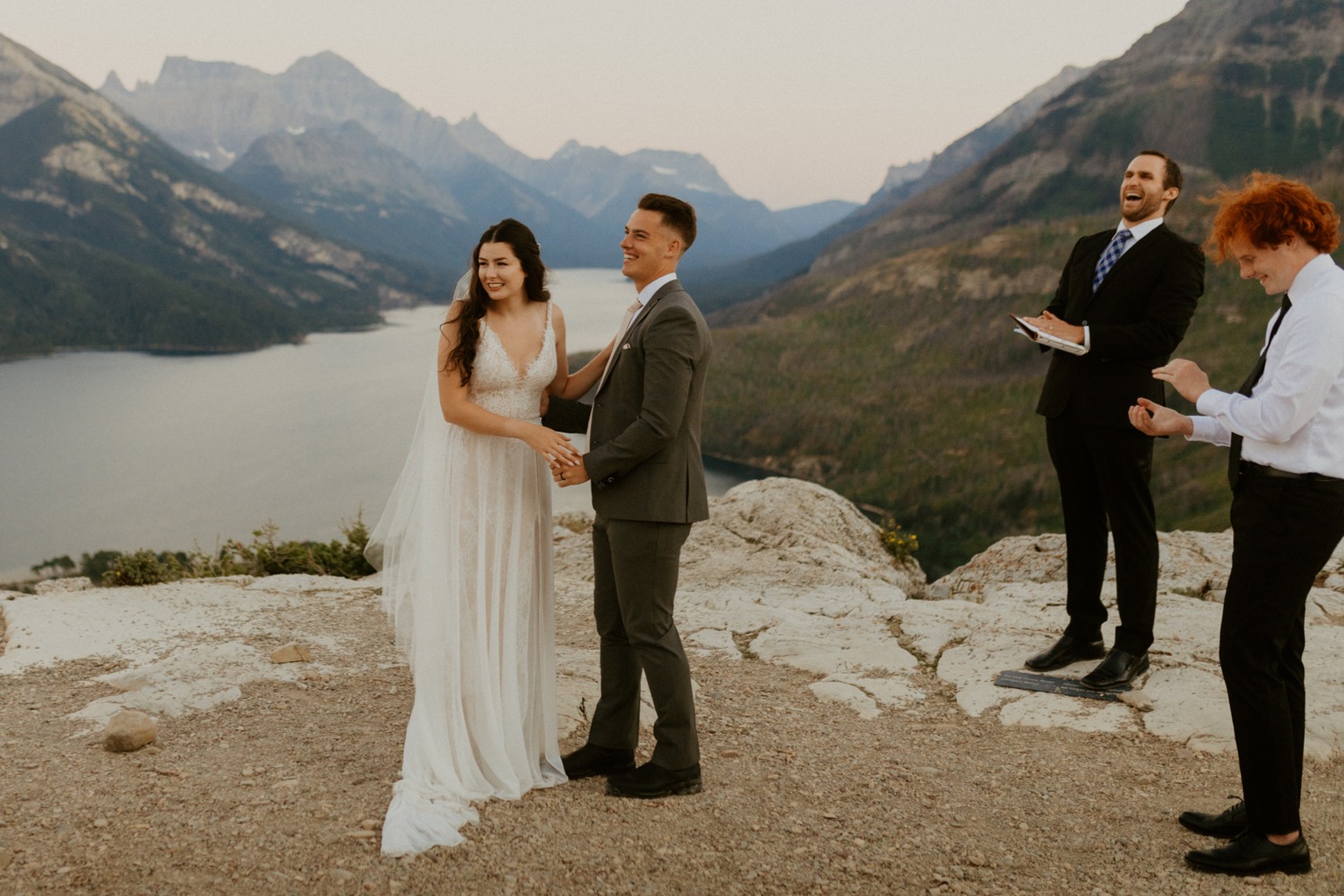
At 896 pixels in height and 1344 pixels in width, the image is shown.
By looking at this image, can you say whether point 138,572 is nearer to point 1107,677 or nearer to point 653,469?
point 653,469

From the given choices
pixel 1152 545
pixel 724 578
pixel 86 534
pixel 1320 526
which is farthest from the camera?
pixel 86 534

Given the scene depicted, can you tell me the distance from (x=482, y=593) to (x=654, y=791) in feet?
3.81

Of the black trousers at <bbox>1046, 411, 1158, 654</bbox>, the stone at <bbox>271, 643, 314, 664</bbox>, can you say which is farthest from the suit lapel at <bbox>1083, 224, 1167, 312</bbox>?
the stone at <bbox>271, 643, 314, 664</bbox>

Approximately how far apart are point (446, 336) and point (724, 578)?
5.50m

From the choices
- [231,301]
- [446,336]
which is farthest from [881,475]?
[231,301]

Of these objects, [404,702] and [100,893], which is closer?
[100,893]

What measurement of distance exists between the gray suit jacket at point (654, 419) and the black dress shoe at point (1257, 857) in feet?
7.83

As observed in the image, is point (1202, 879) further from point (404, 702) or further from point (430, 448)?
point (404, 702)

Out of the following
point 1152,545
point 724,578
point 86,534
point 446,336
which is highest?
point 446,336

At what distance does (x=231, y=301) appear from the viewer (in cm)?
16688

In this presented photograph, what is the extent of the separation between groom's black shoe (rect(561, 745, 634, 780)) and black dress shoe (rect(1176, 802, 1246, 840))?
96.3 inches

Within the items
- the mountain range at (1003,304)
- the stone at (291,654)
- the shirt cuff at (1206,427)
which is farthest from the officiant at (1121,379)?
the mountain range at (1003,304)

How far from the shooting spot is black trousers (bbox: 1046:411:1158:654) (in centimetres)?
524

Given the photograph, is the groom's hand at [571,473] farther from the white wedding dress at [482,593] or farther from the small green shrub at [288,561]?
the small green shrub at [288,561]
